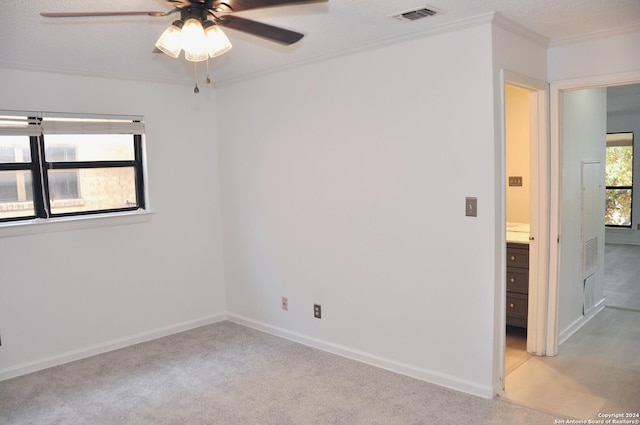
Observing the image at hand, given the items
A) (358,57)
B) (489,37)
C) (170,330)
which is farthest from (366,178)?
(170,330)

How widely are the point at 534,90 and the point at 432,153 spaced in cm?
98

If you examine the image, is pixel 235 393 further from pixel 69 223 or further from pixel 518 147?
pixel 518 147

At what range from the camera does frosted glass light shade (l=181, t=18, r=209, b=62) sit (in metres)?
1.99

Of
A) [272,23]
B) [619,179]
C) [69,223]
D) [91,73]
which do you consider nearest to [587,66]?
[272,23]

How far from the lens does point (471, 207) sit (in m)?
3.21

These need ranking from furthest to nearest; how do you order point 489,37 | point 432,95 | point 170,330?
point 170,330, point 432,95, point 489,37

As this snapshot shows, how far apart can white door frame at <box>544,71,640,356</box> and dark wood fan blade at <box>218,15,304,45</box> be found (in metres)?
2.27

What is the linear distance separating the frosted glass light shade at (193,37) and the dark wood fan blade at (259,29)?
18 cm

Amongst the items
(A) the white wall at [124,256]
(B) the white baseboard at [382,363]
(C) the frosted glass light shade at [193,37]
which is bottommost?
(B) the white baseboard at [382,363]

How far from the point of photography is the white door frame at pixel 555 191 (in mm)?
3611

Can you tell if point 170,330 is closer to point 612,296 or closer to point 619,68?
point 619,68

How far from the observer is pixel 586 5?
2.79 meters

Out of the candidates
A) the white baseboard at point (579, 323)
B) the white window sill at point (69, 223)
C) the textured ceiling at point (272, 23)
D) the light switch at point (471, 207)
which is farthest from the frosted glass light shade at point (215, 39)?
the white baseboard at point (579, 323)

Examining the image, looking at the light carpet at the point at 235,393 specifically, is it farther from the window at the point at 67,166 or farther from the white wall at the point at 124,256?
the window at the point at 67,166
